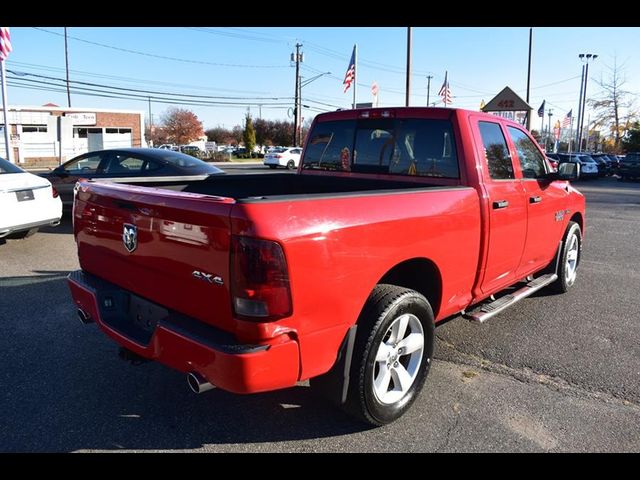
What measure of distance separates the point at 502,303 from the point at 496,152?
4.18 ft

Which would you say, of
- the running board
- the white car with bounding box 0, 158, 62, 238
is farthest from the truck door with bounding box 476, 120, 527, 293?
the white car with bounding box 0, 158, 62, 238

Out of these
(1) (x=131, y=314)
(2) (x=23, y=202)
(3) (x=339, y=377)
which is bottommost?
(3) (x=339, y=377)

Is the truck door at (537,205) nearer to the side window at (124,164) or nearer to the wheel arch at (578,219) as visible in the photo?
the wheel arch at (578,219)

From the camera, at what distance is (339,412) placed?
3.18m

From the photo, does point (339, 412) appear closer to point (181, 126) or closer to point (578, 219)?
point (578, 219)

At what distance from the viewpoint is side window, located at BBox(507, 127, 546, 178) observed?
178 inches

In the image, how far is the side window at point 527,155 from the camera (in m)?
4.53

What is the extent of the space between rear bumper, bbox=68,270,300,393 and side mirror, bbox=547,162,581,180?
353 centimetres

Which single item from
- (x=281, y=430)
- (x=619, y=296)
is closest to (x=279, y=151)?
(x=619, y=296)

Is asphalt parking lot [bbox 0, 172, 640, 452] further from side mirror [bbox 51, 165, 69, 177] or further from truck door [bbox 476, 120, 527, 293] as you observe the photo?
side mirror [bbox 51, 165, 69, 177]

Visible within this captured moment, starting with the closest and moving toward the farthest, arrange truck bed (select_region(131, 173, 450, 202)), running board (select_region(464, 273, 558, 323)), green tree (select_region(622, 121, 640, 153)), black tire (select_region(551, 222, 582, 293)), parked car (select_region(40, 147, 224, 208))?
1. running board (select_region(464, 273, 558, 323))
2. truck bed (select_region(131, 173, 450, 202))
3. black tire (select_region(551, 222, 582, 293))
4. parked car (select_region(40, 147, 224, 208))
5. green tree (select_region(622, 121, 640, 153))

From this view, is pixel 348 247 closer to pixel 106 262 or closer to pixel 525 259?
pixel 106 262

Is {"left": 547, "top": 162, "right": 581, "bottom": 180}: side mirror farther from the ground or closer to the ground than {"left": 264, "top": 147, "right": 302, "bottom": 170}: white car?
closer to the ground

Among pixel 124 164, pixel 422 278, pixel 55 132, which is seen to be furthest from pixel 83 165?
pixel 55 132
